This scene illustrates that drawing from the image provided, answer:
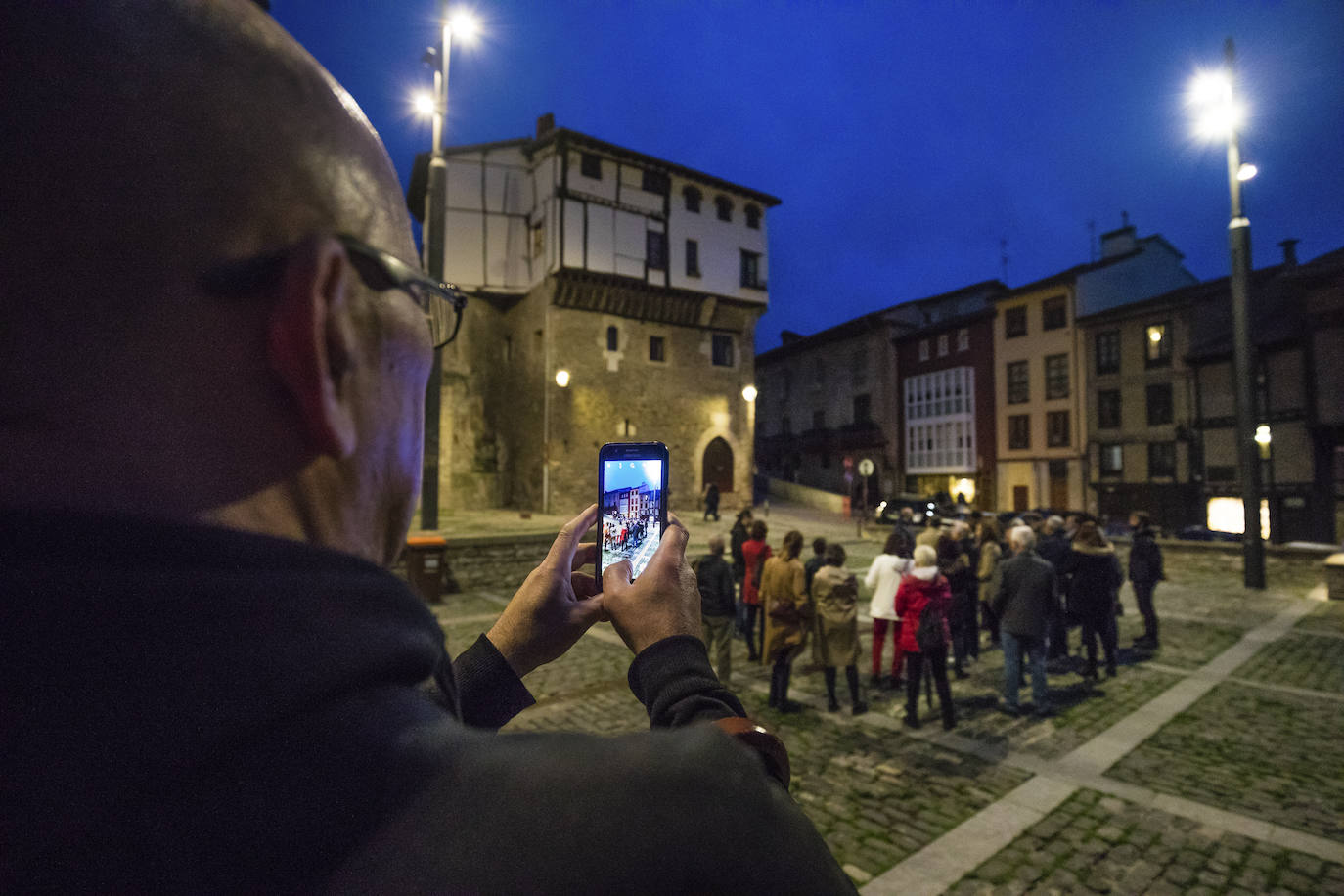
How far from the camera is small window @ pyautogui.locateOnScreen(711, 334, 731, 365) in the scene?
89.7 feet

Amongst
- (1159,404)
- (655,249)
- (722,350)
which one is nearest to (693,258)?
(655,249)

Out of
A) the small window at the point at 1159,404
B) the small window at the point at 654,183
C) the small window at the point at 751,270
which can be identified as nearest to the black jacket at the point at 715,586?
the small window at the point at 654,183

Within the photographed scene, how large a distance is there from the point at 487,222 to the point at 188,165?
2657 centimetres

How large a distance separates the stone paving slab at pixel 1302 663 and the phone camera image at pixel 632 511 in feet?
32.9

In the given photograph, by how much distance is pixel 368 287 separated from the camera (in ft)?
3.08

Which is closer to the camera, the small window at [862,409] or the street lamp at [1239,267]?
the street lamp at [1239,267]

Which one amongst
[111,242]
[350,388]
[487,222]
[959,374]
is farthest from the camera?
[959,374]

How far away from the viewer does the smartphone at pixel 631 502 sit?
1.71 metres

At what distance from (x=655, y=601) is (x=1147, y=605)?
36.7 feet

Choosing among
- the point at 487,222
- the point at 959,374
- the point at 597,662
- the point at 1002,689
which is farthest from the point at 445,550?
the point at 959,374

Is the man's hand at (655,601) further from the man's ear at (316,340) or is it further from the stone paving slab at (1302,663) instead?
the stone paving slab at (1302,663)

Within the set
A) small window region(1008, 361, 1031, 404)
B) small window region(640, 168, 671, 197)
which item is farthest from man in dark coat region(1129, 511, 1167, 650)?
small window region(1008, 361, 1031, 404)

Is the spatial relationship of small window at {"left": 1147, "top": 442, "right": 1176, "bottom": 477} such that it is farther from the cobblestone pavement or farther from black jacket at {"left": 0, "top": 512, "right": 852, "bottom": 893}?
black jacket at {"left": 0, "top": 512, "right": 852, "bottom": 893}

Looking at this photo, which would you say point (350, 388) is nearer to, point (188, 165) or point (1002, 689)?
point (188, 165)
